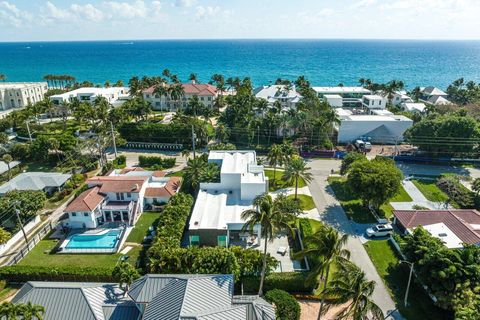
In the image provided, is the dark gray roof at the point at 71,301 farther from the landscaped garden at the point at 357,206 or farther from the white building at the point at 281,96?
the white building at the point at 281,96

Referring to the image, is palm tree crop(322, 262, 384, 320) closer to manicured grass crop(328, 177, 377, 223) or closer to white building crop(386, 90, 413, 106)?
manicured grass crop(328, 177, 377, 223)

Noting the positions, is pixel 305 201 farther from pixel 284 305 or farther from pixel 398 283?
pixel 284 305

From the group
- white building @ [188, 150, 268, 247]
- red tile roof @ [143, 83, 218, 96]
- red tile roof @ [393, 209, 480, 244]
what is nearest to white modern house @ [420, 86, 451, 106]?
red tile roof @ [393, 209, 480, 244]

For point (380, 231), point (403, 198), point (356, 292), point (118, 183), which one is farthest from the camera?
point (403, 198)

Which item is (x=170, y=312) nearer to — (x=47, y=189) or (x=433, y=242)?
(x=433, y=242)

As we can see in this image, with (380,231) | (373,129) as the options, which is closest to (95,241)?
(380,231)
